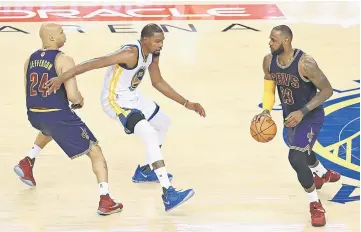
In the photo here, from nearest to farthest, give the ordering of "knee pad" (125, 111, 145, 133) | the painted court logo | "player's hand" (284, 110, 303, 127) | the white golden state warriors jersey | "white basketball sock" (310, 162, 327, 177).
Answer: "player's hand" (284, 110, 303, 127)
"knee pad" (125, 111, 145, 133)
the white golden state warriors jersey
"white basketball sock" (310, 162, 327, 177)
the painted court logo

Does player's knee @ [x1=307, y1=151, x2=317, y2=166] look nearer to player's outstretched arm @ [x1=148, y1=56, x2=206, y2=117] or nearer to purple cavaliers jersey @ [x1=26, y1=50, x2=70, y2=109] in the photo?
player's outstretched arm @ [x1=148, y1=56, x2=206, y2=117]

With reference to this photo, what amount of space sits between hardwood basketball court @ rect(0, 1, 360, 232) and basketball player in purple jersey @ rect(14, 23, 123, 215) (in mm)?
408

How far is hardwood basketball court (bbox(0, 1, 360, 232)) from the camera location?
8.96 meters

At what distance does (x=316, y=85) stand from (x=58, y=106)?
2145 mm

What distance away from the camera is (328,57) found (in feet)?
43.8

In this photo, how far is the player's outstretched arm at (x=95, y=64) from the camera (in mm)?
8742

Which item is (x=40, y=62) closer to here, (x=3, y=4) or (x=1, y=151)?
(x=1, y=151)

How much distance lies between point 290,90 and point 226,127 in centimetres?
242

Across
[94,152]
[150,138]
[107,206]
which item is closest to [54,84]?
[94,152]

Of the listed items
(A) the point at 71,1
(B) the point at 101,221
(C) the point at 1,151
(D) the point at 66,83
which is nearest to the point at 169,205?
(B) the point at 101,221

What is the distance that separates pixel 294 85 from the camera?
28.6 feet

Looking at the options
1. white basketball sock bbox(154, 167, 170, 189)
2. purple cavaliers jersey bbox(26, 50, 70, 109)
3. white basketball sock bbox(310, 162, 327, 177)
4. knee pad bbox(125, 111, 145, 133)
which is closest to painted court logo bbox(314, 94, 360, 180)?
white basketball sock bbox(310, 162, 327, 177)

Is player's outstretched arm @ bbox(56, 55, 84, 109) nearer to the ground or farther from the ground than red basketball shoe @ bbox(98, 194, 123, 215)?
farther from the ground

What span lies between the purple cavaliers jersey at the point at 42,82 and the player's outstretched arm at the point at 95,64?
88 millimetres
